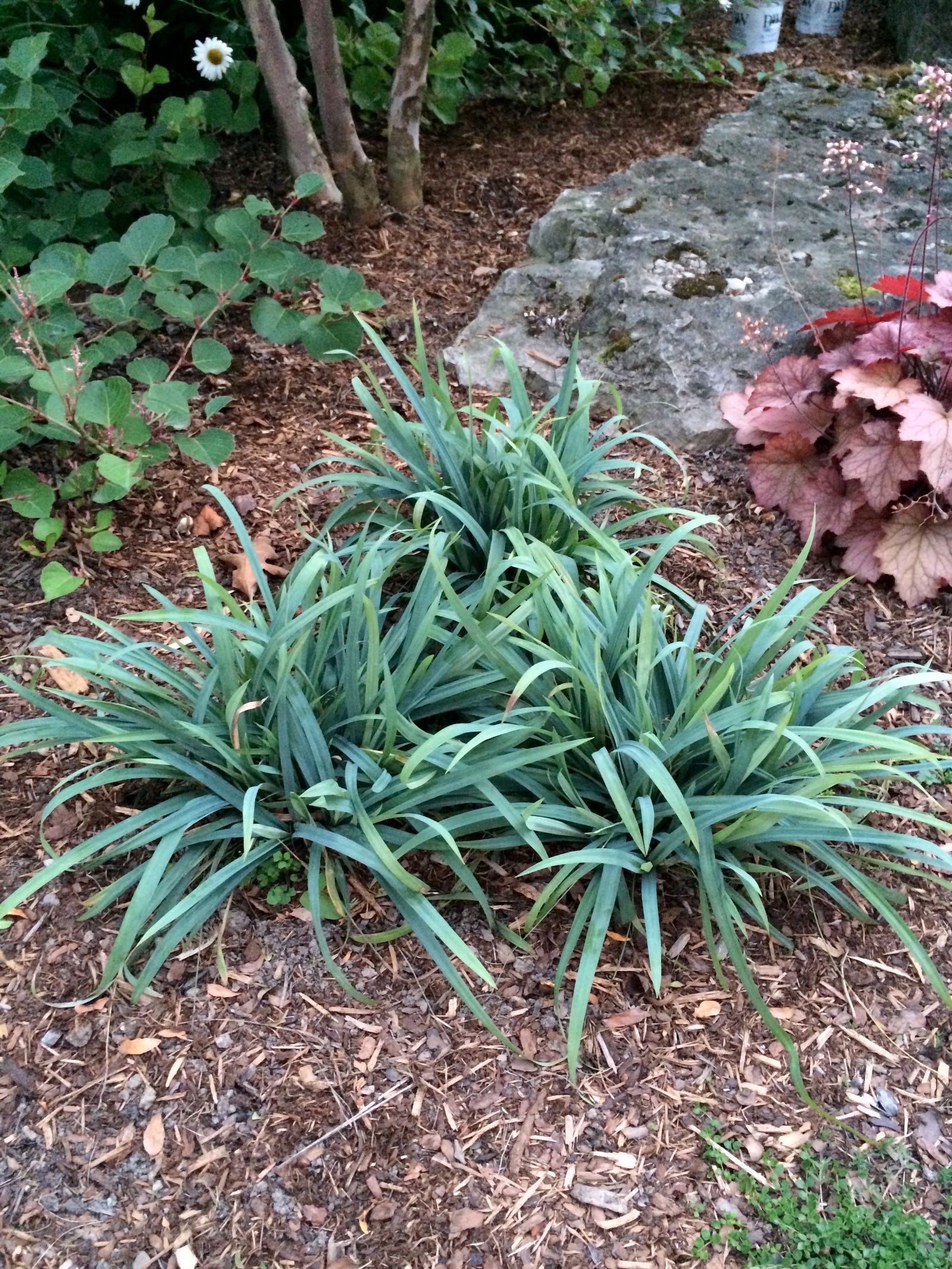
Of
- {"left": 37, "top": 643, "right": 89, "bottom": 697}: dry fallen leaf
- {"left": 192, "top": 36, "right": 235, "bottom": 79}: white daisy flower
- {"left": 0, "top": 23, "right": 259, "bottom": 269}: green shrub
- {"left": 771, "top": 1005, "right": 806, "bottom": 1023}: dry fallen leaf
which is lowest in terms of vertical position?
{"left": 771, "top": 1005, "right": 806, "bottom": 1023}: dry fallen leaf

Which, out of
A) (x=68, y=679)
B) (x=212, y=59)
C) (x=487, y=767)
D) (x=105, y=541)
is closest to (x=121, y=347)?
(x=105, y=541)

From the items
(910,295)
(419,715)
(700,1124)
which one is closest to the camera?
(700,1124)

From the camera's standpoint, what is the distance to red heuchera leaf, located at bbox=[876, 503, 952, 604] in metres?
2.19

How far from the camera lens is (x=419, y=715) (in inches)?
67.8

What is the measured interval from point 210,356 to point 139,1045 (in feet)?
5.14

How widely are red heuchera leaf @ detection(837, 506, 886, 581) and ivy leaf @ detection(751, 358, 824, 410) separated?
0.35 m

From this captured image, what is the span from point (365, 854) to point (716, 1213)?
0.74 meters

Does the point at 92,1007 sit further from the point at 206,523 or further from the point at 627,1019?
the point at 206,523

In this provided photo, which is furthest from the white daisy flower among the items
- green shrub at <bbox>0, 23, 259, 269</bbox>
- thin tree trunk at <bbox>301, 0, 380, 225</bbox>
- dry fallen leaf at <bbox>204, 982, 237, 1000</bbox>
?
dry fallen leaf at <bbox>204, 982, 237, 1000</bbox>

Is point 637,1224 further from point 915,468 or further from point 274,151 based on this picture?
point 274,151

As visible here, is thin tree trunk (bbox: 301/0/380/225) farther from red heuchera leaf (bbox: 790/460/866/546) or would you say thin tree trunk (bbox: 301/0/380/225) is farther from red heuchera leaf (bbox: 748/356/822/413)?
red heuchera leaf (bbox: 790/460/866/546)

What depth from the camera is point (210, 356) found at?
225 centimetres

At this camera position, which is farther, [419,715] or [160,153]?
[160,153]

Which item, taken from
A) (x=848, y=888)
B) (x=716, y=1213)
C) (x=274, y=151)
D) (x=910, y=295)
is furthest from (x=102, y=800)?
(x=274, y=151)
